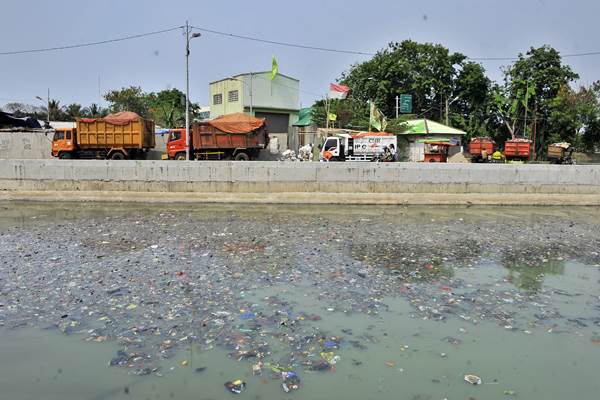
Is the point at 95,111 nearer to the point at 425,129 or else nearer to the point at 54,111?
the point at 54,111

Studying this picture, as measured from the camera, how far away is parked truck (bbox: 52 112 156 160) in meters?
22.9

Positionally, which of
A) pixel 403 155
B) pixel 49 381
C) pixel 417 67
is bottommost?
pixel 49 381

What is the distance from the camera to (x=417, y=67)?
43688mm

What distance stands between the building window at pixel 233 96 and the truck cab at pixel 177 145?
62.6ft

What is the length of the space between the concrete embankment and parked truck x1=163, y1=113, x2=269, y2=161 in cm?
600

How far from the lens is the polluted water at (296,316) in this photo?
452 centimetres

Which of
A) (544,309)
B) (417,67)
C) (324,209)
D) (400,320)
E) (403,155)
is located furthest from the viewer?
(417,67)

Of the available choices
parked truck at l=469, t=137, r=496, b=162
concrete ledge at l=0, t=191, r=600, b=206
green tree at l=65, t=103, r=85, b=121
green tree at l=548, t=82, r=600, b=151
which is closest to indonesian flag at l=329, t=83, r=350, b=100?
parked truck at l=469, t=137, r=496, b=162

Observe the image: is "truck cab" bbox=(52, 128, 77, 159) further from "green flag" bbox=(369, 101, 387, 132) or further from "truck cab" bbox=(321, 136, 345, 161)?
"green flag" bbox=(369, 101, 387, 132)

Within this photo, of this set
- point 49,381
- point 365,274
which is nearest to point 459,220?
point 365,274

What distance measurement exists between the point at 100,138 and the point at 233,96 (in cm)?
2076

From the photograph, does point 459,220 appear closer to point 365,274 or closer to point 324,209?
point 324,209

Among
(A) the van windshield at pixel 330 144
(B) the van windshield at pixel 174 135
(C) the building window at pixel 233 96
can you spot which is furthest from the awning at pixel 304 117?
(B) the van windshield at pixel 174 135

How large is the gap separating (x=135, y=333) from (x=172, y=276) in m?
2.34
